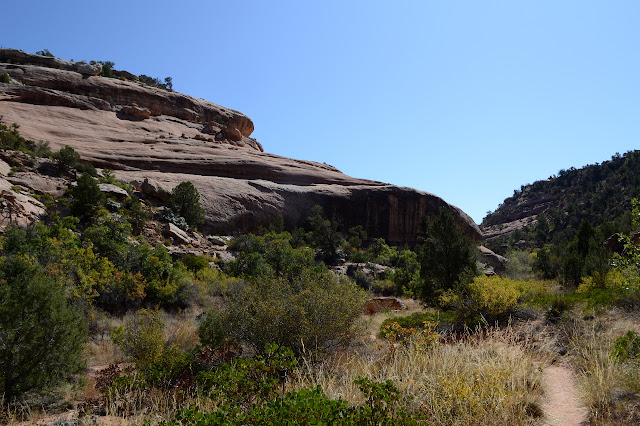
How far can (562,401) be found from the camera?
4.41 m

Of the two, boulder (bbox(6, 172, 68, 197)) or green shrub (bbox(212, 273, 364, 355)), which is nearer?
green shrub (bbox(212, 273, 364, 355))

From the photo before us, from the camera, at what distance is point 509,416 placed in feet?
11.5

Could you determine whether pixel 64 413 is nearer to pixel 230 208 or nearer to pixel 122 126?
pixel 230 208

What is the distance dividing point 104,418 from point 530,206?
245 feet

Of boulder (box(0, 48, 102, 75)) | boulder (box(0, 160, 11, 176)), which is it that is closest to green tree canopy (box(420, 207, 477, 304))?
boulder (box(0, 160, 11, 176))

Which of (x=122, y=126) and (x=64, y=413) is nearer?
(x=64, y=413)

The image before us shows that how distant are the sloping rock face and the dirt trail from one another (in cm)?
2368

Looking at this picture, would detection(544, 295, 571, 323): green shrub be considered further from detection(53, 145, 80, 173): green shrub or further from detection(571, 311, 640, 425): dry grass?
detection(53, 145, 80, 173): green shrub

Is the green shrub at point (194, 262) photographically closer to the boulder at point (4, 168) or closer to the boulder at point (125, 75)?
the boulder at point (4, 168)

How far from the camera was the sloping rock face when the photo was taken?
28.5 m

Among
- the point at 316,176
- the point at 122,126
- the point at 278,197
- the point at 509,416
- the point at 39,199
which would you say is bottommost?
the point at 509,416

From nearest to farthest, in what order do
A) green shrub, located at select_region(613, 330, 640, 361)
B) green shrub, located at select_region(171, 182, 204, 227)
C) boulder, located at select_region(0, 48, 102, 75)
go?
green shrub, located at select_region(613, 330, 640, 361) → green shrub, located at select_region(171, 182, 204, 227) → boulder, located at select_region(0, 48, 102, 75)

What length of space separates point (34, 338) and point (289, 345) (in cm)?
388

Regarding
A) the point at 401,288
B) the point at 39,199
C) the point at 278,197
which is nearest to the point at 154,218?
the point at 39,199
